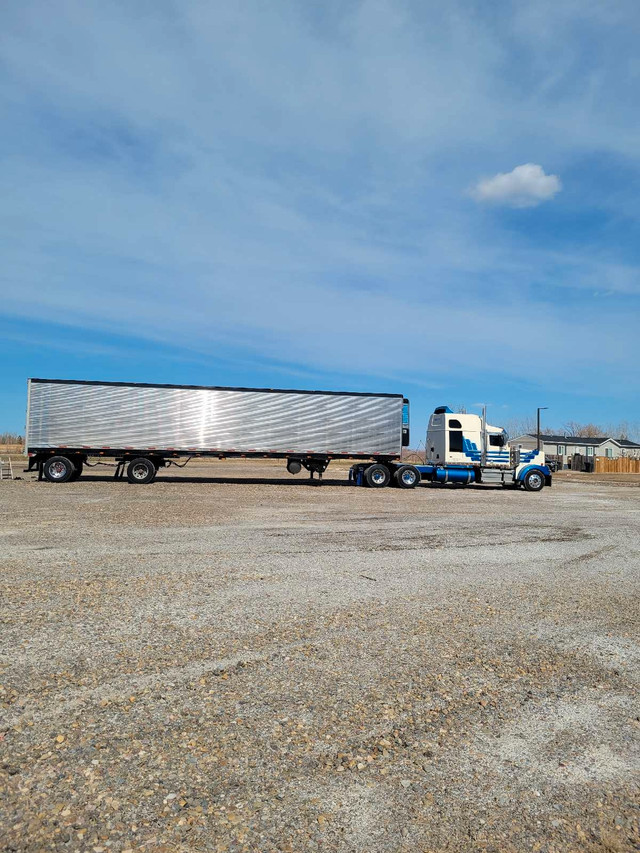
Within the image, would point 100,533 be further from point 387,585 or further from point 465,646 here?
point 465,646

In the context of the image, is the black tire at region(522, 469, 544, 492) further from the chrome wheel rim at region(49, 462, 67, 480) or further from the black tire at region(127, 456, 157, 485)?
the chrome wheel rim at region(49, 462, 67, 480)

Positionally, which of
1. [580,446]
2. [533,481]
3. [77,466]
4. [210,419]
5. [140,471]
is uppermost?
[580,446]

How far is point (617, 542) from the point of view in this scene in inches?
470

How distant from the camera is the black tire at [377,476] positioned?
27.7 m

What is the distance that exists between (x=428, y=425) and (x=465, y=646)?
2433 cm

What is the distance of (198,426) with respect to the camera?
2672 centimetres

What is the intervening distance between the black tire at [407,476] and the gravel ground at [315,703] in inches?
716

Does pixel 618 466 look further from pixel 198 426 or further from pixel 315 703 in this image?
pixel 315 703

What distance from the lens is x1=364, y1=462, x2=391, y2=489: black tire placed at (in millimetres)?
27688

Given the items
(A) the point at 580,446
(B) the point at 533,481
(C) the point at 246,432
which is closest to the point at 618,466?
(A) the point at 580,446

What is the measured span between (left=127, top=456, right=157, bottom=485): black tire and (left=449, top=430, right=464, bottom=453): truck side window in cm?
1344

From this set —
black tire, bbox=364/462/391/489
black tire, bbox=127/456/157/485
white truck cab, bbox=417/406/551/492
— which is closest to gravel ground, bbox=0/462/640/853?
black tire, bbox=127/456/157/485

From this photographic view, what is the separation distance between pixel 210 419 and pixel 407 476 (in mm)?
9288

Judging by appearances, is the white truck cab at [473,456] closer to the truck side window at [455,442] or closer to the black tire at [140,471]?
the truck side window at [455,442]
